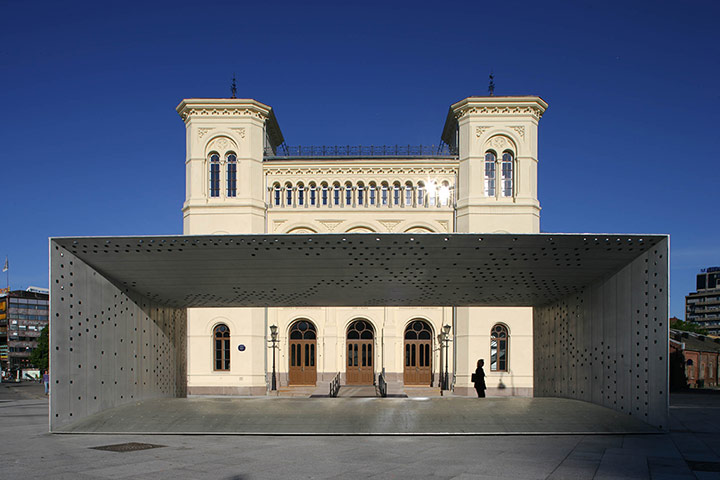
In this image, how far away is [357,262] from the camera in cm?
1184

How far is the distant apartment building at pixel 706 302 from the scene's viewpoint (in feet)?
525

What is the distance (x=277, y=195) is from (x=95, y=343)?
2118 centimetres

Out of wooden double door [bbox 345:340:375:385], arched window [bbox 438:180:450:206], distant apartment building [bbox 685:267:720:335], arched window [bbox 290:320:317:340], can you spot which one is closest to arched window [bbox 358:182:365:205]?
arched window [bbox 438:180:450:206]

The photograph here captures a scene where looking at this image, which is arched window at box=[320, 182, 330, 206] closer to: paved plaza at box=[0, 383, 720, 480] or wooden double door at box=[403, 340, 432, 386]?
wooden double door at box=[403, 340, 432, 386]

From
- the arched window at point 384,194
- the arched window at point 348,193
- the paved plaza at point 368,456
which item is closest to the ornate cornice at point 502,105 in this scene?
the arched window at point 384,194

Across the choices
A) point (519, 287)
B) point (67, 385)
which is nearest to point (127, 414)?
point (67, 385)

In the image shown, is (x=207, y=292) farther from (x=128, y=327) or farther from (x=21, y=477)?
(x=21, y=477)

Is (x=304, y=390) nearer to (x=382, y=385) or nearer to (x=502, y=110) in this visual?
(x=382, y=385)

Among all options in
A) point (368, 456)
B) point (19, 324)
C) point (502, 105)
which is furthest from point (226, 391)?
point (19, 324)

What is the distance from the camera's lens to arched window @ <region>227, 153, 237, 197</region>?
32.2 meters

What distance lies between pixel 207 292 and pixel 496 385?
19927 millimetres

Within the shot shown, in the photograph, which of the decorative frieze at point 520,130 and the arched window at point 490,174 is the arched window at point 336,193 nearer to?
the arched window at point 490,174

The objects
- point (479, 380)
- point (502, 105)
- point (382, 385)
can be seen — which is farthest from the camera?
point (502, 105)

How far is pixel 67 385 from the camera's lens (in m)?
11.6
